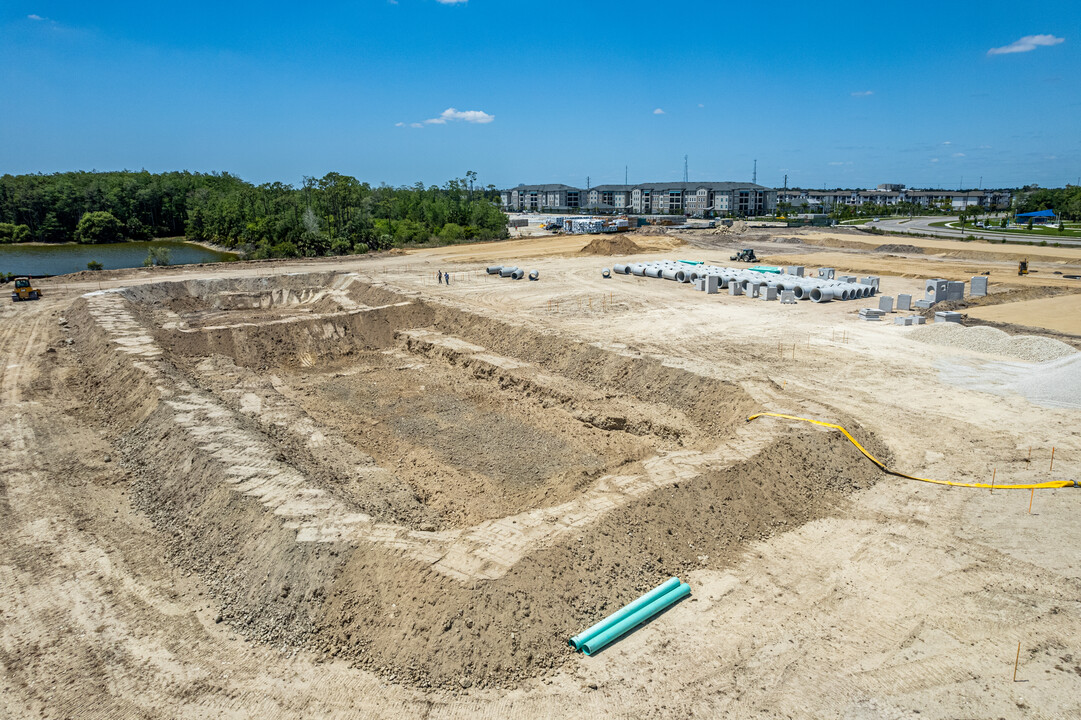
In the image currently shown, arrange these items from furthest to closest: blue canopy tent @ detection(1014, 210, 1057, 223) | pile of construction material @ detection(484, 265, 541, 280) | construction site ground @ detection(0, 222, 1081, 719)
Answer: blue canopy tent @ detection(1014, 210, 1057, 223) → pile of construction material @ detection(484, 265, 541, 280) → construction site ground @ detection(0, 222, 1081, 719)

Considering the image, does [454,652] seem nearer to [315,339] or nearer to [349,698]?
[349,698]

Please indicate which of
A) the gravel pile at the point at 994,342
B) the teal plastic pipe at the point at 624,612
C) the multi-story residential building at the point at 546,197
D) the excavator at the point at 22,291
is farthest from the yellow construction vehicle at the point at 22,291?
the multi-story residential building at the point at 546,197

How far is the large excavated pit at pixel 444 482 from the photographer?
7730mm

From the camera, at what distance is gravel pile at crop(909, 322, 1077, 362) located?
19.0 m

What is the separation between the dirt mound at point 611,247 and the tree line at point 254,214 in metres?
17.4

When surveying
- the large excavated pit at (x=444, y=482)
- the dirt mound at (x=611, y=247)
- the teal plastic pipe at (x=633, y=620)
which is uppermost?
the dirt mound at (x=611, y=247)

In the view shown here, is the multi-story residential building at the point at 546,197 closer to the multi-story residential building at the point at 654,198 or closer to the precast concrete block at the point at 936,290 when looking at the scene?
the multi-story residential building at the point at 654,198

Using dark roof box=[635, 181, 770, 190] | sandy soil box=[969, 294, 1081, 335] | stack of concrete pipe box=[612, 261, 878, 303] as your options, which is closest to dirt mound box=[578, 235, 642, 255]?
stack of concrete pipe box=[612, 261, 878, 303]

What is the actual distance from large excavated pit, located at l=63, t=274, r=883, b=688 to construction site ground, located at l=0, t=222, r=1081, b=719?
0.18ft

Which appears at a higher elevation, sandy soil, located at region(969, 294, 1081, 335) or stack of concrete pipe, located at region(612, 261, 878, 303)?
stack of concrete pipe, located at region(612, 261, 878, 303)

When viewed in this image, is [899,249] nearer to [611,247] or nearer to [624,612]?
[611,247]

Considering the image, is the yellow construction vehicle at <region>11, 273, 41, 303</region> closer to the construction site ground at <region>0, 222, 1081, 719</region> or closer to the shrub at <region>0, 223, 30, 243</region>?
the construction site ground at <region>0, 222, 1081, 719</region>

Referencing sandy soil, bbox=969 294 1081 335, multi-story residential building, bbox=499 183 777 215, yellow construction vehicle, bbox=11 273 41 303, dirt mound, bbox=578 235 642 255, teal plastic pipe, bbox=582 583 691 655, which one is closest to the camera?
teal plastic pipe, bbox=582 583 691 655

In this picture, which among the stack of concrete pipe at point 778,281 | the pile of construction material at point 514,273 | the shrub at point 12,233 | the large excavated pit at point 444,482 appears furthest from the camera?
the shrub at point 12,233
